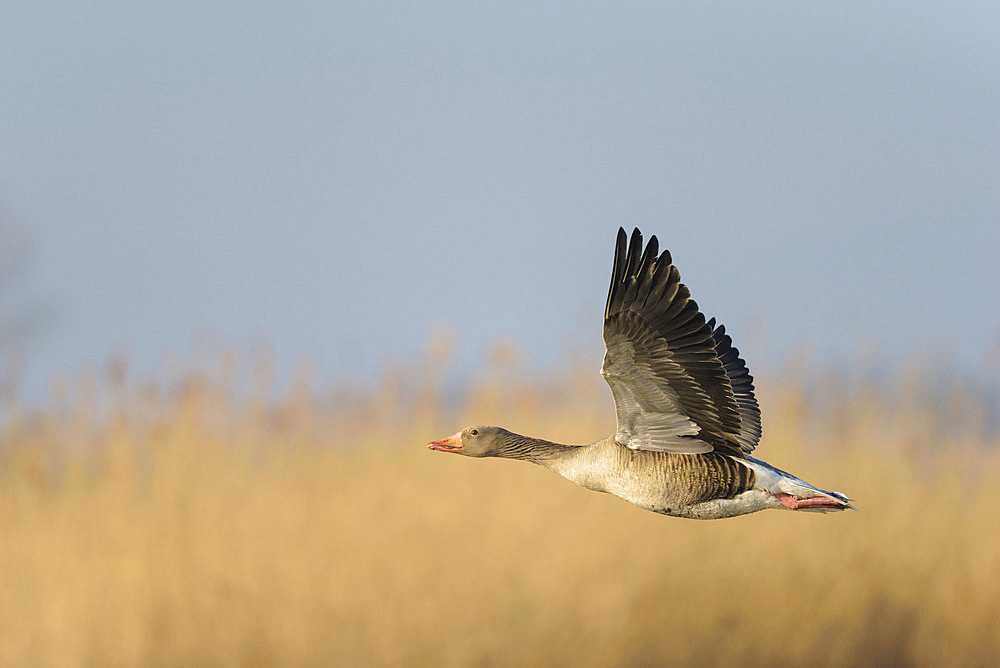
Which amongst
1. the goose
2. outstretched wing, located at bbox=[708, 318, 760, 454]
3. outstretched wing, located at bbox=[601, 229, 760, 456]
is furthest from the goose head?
outstretched wing, located at bbox=[708, 318, 760, 454]

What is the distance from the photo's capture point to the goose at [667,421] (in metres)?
1.98

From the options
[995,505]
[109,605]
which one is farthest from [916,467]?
[109,605]

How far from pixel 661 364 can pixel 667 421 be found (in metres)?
0.14

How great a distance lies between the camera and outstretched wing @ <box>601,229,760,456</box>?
1974 millimetres

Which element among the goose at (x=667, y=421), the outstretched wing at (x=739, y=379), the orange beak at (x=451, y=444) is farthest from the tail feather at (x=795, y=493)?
the orange beak at (x=451, y=444)

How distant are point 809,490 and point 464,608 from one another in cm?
189

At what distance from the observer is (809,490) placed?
213 cm

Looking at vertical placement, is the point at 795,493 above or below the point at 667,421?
below

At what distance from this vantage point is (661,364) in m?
2.03

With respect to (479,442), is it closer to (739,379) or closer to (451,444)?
(451,444)

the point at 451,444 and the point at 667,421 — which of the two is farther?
the point at 451,444

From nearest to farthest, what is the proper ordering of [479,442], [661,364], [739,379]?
[661,364] → [479,442] → [739,379]

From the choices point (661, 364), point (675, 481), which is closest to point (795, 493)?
point (675, 481)

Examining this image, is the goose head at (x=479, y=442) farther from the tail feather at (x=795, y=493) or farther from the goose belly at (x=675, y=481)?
the tail feather at (x=795, y=493)
